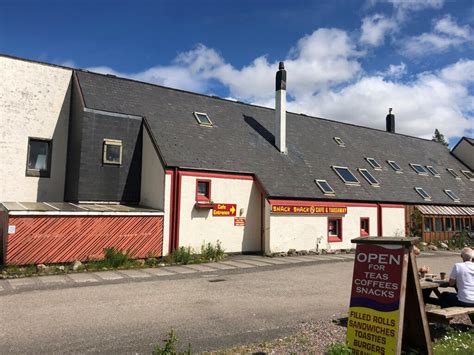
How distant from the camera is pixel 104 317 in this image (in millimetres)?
8016

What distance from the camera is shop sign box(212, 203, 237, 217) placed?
18.4 m

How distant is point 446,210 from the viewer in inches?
1056

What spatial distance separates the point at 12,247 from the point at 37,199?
5.05 metres

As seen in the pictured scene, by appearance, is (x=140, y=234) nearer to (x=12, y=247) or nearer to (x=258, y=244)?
(x=12, y=247)

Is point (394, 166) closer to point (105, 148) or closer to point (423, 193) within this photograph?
point (423, 193)

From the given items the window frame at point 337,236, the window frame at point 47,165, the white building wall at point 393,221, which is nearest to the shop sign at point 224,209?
the window frame at point 337,236

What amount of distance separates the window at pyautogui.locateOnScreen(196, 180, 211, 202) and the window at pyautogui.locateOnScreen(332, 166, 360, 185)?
9345 millimetres

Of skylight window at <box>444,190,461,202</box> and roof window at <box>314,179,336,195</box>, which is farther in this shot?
skylight window at <box>444,190,461,202</box>

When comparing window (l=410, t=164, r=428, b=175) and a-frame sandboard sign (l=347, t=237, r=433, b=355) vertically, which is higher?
window (l=410, t=164, r=428, b=175)

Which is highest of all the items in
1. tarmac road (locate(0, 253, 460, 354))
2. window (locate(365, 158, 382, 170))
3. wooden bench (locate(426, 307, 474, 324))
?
window (locate(365, 158, 382, 170))

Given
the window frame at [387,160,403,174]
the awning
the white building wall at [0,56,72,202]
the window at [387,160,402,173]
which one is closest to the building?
the white building wall at [0,56,72,202]

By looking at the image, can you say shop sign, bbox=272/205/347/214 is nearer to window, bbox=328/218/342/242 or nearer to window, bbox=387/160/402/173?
window, bbox=328/218/342/242

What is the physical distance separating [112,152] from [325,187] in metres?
11.2

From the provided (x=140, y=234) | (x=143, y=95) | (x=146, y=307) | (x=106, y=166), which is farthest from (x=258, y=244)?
(x=146, y=307)
